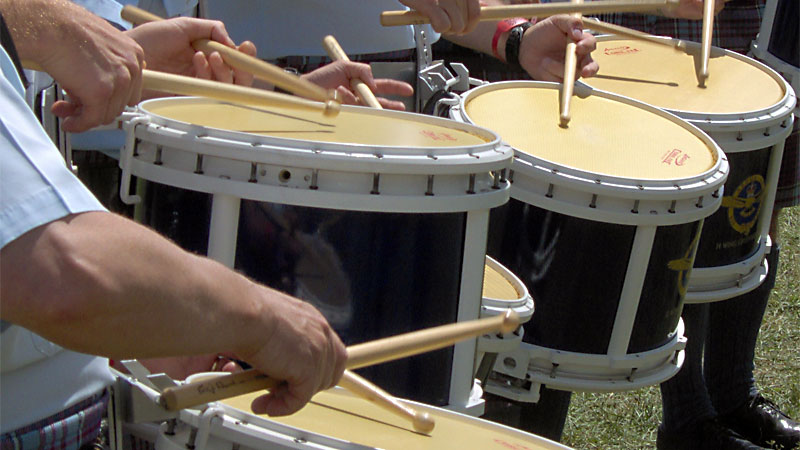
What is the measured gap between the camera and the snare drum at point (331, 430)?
1397 millimetres

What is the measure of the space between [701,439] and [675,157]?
1.28m

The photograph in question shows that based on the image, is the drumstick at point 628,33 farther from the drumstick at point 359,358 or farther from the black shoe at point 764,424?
the drumstick at point 359,358

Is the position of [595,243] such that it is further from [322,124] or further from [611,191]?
[322,124]

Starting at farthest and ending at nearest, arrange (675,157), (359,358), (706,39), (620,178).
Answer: (706,39) → (675,157) → (620,178) → (359,358)

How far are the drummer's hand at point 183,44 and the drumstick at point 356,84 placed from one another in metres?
0.31

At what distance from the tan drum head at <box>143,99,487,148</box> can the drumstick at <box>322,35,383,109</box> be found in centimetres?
30

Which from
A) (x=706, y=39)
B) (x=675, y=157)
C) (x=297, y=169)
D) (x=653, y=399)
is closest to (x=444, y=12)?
(x=675, y=157)

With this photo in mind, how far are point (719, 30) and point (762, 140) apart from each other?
986mm

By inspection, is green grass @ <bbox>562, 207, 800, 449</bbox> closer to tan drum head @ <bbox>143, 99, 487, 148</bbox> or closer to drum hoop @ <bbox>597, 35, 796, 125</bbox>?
drum hoop @ <bbox>597, 35, 796, 125</bbox>

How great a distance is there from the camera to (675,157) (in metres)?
2.64

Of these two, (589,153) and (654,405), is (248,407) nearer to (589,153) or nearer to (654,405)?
(589,153)

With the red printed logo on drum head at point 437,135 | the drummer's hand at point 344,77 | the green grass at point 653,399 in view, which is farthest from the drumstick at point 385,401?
the green grass at point 653,399

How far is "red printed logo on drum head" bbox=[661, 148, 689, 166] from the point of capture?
2.61 m

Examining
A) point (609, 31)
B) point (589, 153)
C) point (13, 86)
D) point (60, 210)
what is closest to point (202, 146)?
point (13, 86)
